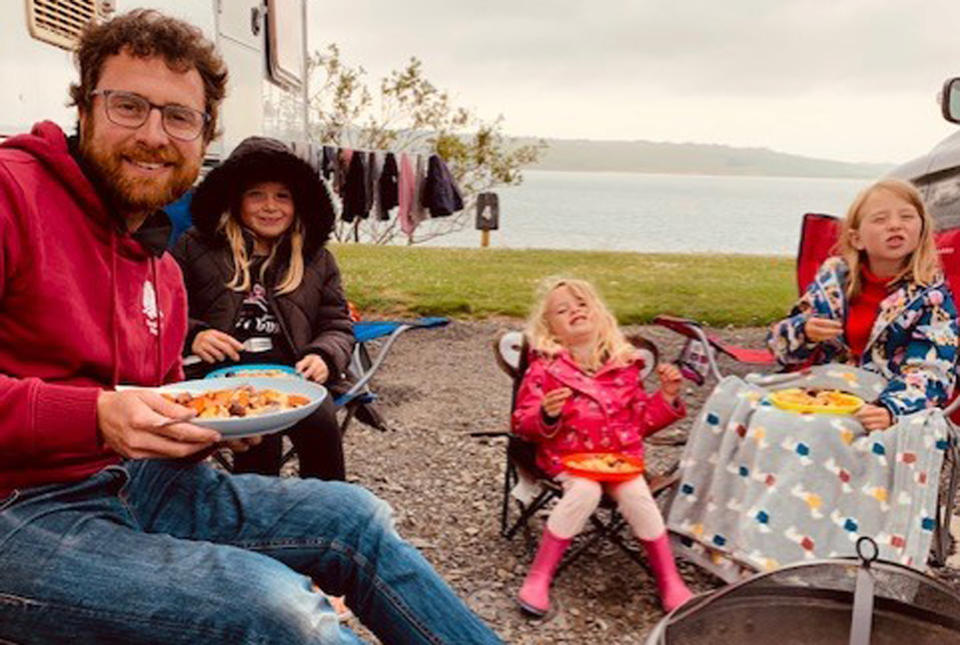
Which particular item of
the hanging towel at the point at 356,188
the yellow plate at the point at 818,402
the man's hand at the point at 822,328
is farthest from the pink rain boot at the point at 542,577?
the hanging towel at the point at 356,188

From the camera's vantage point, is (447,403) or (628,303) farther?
(628,303)

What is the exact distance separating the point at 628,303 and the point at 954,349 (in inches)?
168

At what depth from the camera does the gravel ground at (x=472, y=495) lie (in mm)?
2703

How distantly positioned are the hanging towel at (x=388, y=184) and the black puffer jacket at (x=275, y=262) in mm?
4914

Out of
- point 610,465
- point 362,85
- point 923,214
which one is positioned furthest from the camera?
point 362,85

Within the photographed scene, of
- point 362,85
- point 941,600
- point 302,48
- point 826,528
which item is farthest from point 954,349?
point 362,85

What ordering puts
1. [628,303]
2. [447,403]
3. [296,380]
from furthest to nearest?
1. [628,303]
2. [447,403]
3. [296,380]

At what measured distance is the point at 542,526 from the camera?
10.8 feet

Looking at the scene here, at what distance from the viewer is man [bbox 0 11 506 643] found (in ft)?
4.43

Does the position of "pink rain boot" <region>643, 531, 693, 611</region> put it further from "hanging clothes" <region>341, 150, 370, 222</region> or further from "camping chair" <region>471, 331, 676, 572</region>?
"hanging clothes" <region>341, 150, 370, 222</region>

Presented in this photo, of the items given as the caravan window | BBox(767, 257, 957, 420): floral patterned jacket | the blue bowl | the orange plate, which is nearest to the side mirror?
BBox(767, 257, 957, 420): floral patterned jacket

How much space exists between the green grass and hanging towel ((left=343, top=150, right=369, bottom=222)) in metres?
0.63

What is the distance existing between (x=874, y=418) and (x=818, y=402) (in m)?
0.19

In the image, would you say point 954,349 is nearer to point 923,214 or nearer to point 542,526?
point 923,214
